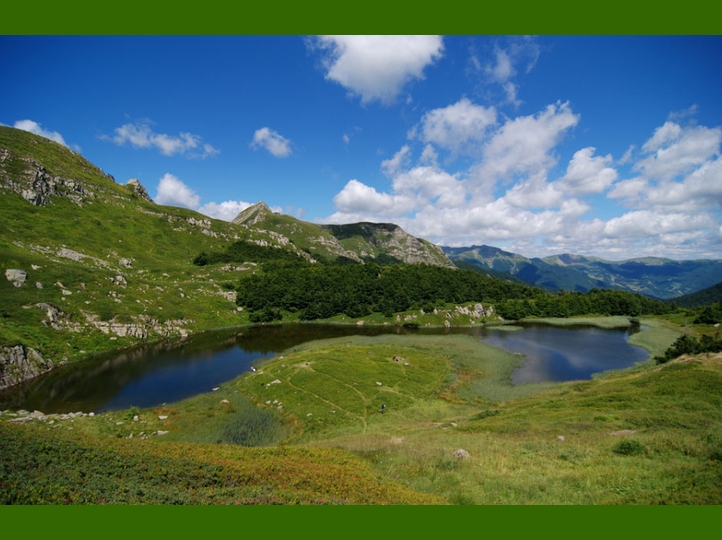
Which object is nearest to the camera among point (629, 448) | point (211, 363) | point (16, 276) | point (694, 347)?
point (629, 448)

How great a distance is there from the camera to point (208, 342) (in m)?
95.2

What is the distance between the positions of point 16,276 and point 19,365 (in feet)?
118

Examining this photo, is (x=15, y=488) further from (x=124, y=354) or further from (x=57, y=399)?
(x=124, y=354)

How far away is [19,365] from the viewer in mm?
58188

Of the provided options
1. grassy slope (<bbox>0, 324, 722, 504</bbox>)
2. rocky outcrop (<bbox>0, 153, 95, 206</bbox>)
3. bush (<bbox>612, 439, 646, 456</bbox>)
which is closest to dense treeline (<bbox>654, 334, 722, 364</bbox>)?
grassy slope (<bbox>0, 324, 722, 504</bbox>)

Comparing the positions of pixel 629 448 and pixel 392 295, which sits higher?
pixel 392 295

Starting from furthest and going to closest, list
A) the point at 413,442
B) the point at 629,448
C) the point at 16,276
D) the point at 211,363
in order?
the point at 16,276 → the point at 211,363 → the point at 413,442 → the point at 629,448

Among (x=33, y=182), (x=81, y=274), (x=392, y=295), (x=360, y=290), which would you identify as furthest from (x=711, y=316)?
(x=33, y=182)

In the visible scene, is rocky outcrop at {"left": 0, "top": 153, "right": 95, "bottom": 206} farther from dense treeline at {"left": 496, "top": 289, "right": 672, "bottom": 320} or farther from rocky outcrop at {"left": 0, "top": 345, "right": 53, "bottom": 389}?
dense treeline at {"left": 496, "top": 289, "right": 672, "bottom": 320}

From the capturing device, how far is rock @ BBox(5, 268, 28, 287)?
78.6m

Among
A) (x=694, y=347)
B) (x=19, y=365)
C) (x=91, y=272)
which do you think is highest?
(x=91, y=272)

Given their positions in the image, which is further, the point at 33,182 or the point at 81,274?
the point at 33,182

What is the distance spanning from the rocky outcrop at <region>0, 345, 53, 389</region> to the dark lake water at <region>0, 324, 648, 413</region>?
5.58 feet

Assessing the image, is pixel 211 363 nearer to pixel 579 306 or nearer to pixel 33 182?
pixel 33 182
